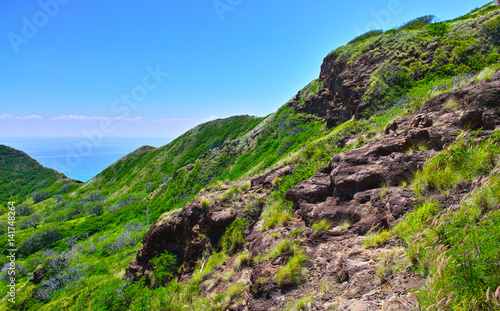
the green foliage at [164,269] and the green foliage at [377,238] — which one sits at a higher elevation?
the green foliage at [377,238]

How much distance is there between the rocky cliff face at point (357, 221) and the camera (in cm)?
349

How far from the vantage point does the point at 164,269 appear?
35.3ft

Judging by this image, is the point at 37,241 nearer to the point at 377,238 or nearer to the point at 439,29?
the point at 377,238

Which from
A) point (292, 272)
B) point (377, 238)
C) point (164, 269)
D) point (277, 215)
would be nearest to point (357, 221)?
point (377, 238)

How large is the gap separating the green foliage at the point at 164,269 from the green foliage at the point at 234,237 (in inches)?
144

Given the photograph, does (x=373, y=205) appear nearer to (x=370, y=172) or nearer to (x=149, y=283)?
(x=370, y=172)

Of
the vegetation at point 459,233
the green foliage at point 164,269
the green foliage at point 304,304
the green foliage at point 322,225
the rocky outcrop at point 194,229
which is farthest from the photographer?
the green foliage at point 164,269

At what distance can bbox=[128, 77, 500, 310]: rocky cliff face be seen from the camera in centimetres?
349

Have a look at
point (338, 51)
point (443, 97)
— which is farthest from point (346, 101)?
point (443, 97)

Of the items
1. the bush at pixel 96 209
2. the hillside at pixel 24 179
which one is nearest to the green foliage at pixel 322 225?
the bush at pixel 96 209

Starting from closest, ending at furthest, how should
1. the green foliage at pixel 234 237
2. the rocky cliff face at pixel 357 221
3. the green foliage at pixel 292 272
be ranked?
the rocky cliff face at pixel 357 221 < the green foliage at pixel 292 272 < the green foliage at pixel 234 237

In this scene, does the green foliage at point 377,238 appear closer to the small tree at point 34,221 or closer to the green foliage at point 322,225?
the green foliage at point 322,225

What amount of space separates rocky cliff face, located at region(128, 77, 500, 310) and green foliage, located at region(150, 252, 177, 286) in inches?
146

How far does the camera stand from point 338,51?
3622 cm
